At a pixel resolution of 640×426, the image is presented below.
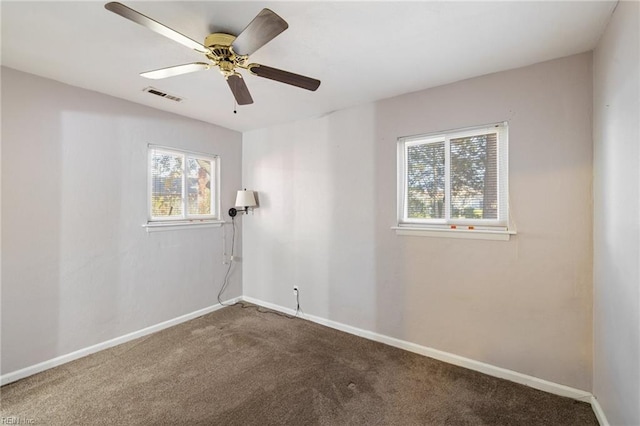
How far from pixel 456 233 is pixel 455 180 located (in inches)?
18.6

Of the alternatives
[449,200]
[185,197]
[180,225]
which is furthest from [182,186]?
[449,200]

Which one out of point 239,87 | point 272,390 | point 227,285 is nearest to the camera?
point 239,87

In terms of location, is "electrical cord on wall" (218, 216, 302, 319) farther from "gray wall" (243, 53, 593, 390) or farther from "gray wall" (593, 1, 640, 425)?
"gray wall" (593, 1, 640, 425)

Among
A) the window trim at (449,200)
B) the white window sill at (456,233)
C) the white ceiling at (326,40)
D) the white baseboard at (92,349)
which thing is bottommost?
the white baseboard at (92,349)

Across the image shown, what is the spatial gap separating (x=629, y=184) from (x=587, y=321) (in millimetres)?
1122

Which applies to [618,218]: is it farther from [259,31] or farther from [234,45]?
[234,45]

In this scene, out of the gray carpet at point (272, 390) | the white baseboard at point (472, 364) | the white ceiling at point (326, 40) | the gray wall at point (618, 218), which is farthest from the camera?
the white baseboard at point (472, 364)

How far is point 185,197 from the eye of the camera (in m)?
3.40

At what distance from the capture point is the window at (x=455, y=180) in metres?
2.25

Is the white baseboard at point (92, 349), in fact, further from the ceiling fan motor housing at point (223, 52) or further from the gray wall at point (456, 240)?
the ceiling fan motor housing at point (223, 52)

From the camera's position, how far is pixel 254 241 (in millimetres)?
3900

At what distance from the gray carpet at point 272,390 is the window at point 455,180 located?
125cm

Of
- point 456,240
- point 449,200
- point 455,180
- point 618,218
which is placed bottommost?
point 456,240

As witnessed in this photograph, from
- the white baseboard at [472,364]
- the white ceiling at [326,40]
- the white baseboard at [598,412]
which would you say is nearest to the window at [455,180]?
the white ceiling at [326,40]
